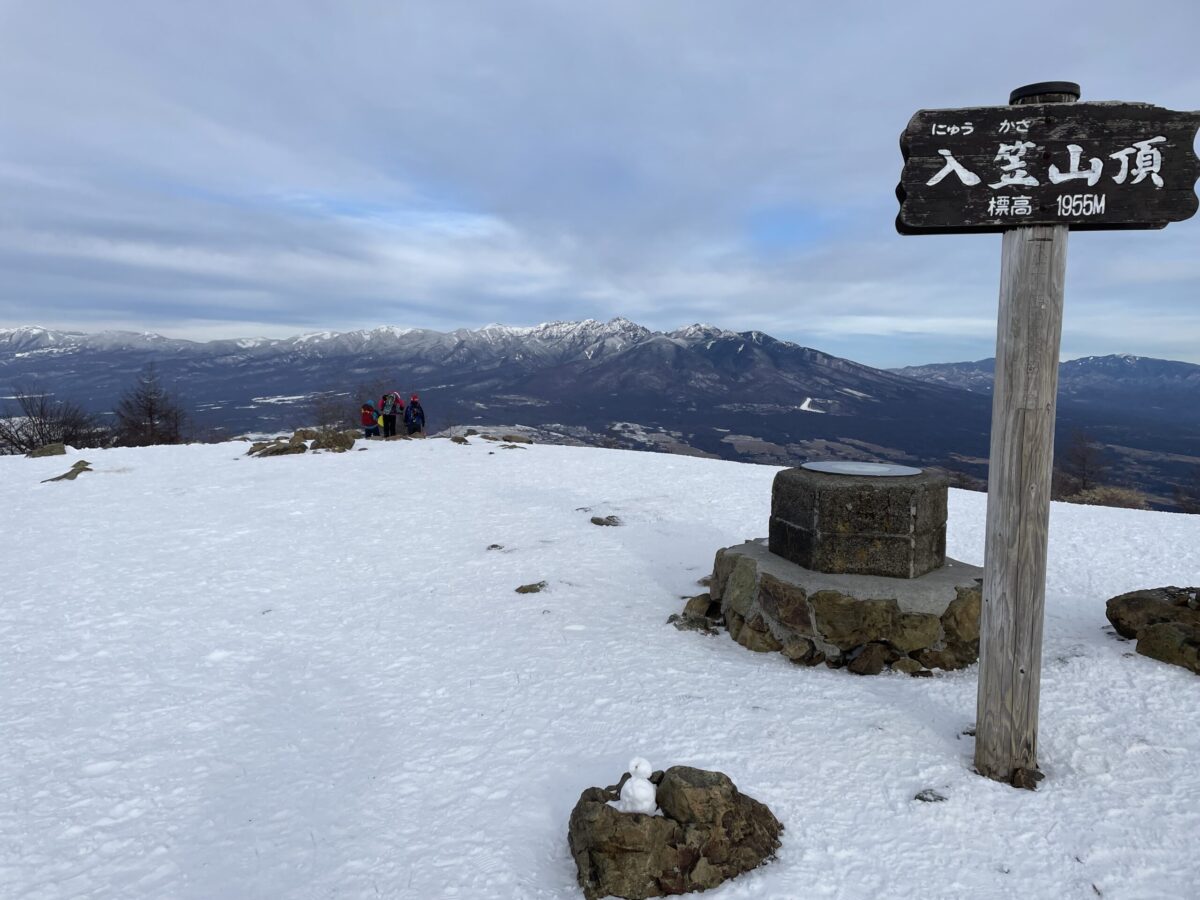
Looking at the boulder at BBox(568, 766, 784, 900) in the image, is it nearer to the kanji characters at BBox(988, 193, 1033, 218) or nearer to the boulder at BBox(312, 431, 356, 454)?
the kanji characters at BBox(988, 193, 1033, 218)

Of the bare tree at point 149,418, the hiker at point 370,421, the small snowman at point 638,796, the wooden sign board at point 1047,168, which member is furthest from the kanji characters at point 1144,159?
the bare tree at point 149,418

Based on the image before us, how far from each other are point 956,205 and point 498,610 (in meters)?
6.50

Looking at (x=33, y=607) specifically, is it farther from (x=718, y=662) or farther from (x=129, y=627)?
(x=718, y=662)

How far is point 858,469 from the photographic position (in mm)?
7246

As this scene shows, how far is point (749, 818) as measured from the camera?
381 cm

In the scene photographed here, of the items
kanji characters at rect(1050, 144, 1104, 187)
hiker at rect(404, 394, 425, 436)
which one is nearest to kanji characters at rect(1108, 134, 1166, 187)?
kanji characters at rect(1050, 144, 1104, 187)

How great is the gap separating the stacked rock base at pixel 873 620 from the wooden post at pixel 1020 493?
168cm

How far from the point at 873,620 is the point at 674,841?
3408mm

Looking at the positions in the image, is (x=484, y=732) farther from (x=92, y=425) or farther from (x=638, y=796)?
(x=92, y=425)

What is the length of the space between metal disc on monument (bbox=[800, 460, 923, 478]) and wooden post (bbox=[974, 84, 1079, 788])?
101 inches

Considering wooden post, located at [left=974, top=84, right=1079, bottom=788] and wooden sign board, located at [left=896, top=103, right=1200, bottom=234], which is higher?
wooden sign board, located at [left=896, top=103, right=1200, bottom=234]

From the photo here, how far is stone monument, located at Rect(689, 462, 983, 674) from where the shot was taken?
6.17 meters

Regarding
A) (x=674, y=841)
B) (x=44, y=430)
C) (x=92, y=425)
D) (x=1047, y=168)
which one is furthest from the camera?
(x=92, y=425)

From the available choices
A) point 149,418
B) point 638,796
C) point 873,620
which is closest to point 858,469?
point 873,620
